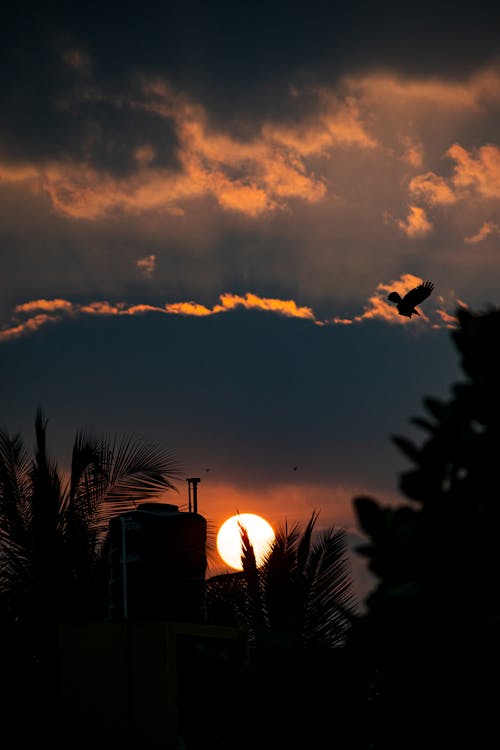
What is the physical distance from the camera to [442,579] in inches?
114

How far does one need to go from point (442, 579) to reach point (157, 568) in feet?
18.2

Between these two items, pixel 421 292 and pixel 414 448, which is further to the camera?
pixel 421 292

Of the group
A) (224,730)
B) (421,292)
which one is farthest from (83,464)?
(224,730)

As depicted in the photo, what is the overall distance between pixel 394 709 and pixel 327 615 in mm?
8710

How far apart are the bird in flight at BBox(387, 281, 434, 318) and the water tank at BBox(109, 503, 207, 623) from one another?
16.0ft

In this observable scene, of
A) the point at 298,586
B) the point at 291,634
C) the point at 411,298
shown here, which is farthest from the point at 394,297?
the point at 291,634

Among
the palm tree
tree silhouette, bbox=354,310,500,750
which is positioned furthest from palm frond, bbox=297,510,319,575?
tree silhouette, bbox=354,310,500,750

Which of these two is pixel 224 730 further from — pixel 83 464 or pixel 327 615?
pixel 83 464

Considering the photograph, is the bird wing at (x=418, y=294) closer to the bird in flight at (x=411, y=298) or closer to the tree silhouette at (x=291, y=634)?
the bird in flight at (x=411, y=298)

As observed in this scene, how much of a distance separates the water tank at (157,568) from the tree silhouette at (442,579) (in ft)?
16.2

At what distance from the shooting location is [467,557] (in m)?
2.89

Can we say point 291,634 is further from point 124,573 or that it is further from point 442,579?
point 124,573

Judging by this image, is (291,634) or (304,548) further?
(304,548)

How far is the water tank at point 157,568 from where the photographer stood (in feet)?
26.3
